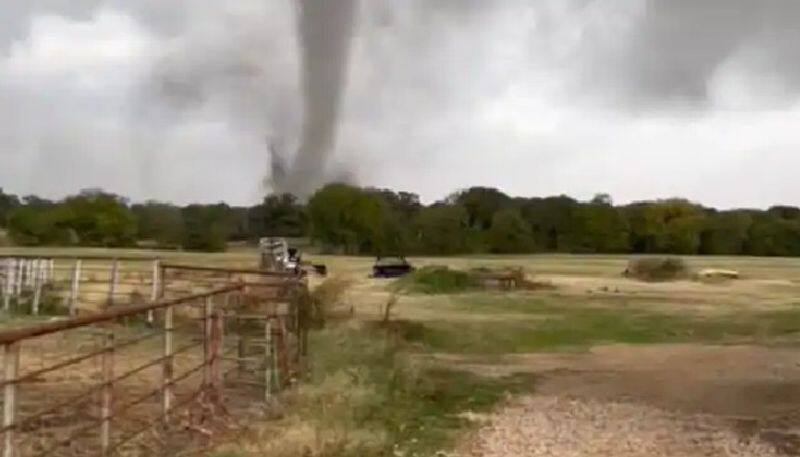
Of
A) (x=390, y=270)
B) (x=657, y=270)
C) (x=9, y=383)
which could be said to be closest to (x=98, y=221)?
(x=390, y=270)

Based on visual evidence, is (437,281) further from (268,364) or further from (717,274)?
(268,364)

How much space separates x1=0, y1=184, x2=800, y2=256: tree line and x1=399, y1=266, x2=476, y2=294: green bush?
42493 millimetres

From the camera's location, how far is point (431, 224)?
109 metres

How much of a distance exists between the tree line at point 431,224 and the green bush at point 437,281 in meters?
42.5

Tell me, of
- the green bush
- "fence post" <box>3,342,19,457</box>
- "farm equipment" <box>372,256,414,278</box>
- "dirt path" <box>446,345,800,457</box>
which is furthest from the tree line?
"fence post" <box>3,342,19,457</box>

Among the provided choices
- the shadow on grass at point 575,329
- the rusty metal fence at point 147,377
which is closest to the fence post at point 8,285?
the rusty metal fence at point 147,377

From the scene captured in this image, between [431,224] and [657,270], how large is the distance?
128ft

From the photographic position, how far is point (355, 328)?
871 inches

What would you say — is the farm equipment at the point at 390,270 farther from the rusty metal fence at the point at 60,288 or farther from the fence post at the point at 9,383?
the fence post at the point at 9,383

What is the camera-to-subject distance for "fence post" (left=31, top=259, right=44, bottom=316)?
26141 mm

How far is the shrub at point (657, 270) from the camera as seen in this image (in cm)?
7039

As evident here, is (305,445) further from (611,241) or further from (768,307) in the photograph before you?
(611,241)

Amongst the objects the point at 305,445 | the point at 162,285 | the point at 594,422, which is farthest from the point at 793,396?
the point at 162,285

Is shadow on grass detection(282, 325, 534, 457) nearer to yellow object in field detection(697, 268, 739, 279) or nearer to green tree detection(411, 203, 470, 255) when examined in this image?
yellow object in field detection(697, 268, 739, 279)
